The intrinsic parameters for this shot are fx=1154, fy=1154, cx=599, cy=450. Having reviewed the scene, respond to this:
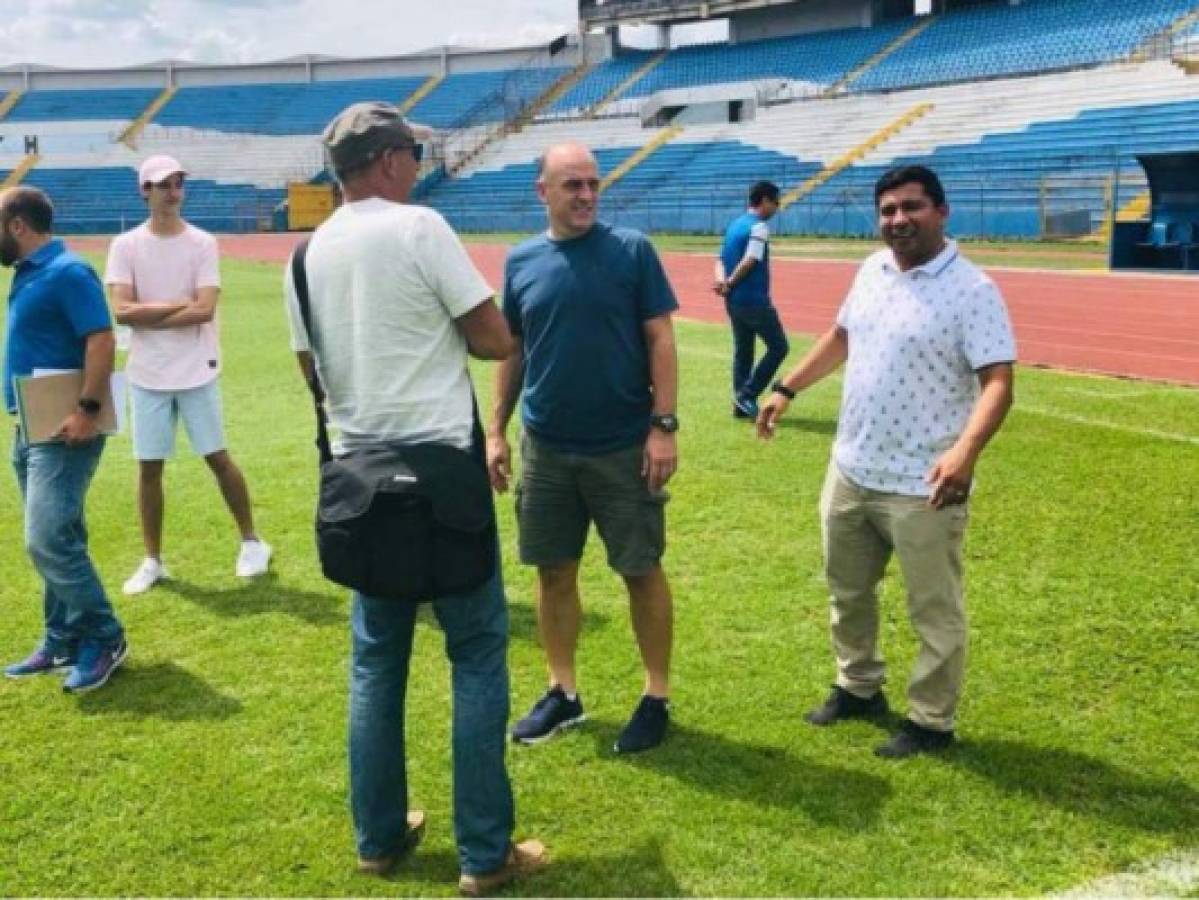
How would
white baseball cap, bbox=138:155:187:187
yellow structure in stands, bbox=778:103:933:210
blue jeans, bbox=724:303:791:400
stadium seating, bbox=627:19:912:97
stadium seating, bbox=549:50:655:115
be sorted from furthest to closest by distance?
stadium seating, bbox=549:50:655:115
stadium seating, bbox=627:19:912:97
yellow structure in stands, bbox=778:103:933:210
blue jeans, bbox=724:303:791:400
white baseball cap, bbox=138:155:187:187

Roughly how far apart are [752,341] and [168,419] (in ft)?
16.8

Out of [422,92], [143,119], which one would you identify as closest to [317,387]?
[422,92]

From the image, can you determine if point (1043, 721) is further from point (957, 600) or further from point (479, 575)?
point (479, 575)

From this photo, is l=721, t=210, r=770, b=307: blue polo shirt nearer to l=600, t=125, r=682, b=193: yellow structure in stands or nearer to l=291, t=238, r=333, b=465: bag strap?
l=291, t=238, r=333, b=465: bag strap

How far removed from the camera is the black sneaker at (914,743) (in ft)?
12.6

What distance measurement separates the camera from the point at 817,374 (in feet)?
13.7

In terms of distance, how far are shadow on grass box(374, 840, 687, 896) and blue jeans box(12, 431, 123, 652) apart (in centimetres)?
200

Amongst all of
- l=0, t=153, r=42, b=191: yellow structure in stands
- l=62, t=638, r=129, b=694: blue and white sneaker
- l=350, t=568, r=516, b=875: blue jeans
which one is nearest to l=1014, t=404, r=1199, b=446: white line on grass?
l=350, t=568, r=516, b=875: blue jeans

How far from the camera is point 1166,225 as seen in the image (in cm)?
2077

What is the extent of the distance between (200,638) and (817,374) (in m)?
2.96

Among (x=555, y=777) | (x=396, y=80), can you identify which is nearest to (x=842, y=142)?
(x=396, y=80)

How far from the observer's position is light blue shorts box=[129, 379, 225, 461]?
573cm

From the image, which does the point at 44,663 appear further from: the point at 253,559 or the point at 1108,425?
the point at 1108,425

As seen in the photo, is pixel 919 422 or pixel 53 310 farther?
pixel 53 310
